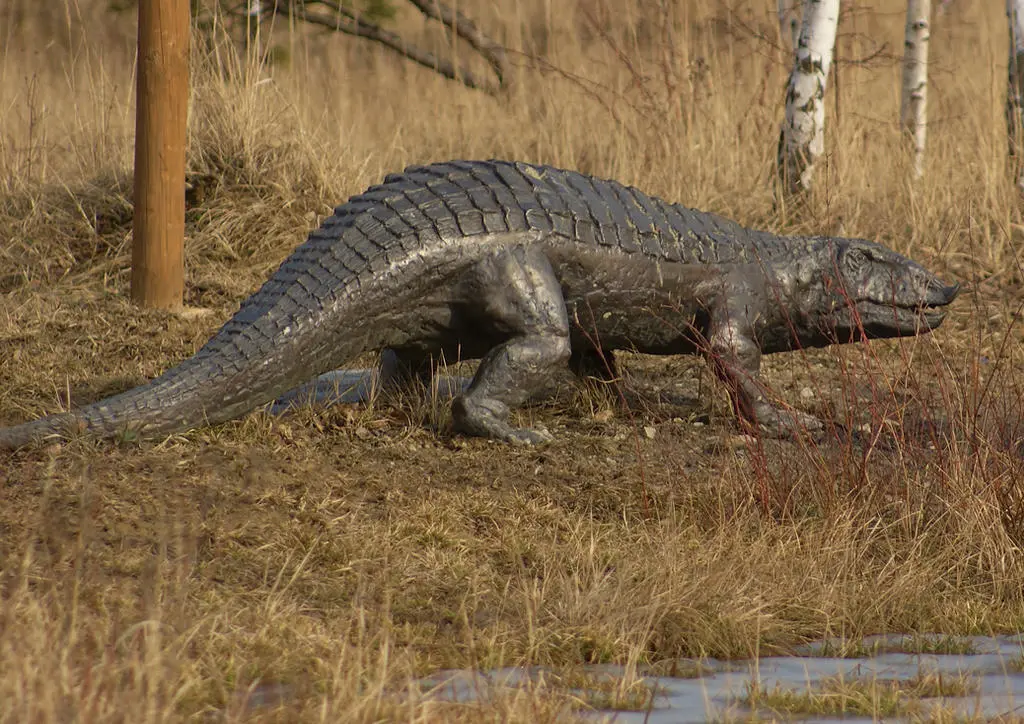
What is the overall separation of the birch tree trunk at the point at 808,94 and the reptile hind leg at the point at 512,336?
3746mm

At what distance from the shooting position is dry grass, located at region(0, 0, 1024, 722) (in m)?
2.73

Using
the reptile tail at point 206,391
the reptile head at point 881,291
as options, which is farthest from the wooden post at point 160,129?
the reptile head at point 881,291

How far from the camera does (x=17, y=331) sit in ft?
19.4

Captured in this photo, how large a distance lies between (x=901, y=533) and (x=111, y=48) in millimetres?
16231

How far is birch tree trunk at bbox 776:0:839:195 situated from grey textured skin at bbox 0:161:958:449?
2841mm

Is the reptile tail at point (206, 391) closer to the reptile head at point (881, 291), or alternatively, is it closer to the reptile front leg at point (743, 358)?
the reptile front leg at point (743, 358)

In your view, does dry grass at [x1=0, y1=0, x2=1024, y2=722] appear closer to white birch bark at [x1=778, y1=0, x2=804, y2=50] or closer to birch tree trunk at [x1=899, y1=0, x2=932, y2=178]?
birch tree trunk at [x1=899, y1=0, x2=932, y2=178]

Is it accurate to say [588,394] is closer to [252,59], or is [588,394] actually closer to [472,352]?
[472,352]

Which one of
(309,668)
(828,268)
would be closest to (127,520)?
(309,668)

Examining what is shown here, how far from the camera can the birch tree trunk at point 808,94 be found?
8117mm

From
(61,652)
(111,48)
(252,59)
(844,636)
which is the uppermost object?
(111,48)

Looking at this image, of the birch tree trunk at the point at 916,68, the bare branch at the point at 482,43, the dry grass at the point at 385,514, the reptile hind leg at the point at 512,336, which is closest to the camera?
the dry grass at the point at 385,514

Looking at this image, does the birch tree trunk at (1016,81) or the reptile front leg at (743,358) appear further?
the birch tree trunk at (1016,81)

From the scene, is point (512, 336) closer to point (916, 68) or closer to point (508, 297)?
point (508, 297)
